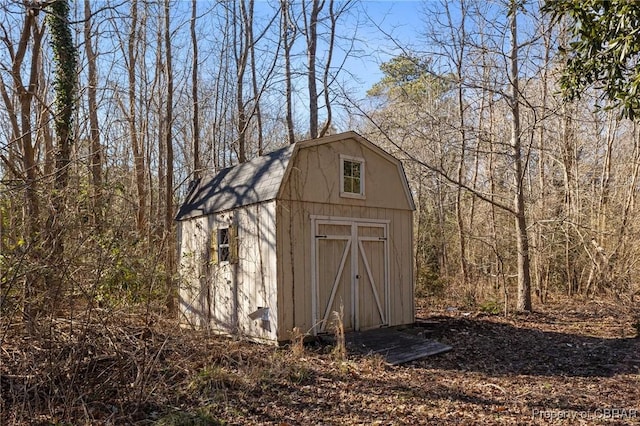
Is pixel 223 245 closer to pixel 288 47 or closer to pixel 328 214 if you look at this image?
pixel 328 214

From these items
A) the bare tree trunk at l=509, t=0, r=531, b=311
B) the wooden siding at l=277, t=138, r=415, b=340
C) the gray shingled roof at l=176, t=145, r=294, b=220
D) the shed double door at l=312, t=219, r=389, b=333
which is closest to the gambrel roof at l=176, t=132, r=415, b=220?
the gray shingled roof at l=176, t=145, r=294, b=220

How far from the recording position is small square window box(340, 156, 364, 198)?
870 centimetres

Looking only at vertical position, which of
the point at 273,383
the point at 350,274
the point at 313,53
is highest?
the point at 313,53

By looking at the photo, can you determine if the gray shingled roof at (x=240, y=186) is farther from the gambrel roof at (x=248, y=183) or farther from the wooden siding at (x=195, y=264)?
the wooden siding at (x=195, y=264)

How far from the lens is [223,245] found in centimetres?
875

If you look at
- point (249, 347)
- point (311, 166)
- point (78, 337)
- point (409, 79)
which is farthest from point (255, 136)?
point (78, 337)

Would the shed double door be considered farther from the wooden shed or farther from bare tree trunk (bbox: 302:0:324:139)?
bare tree trunk (bbox: 302:0:324:139)

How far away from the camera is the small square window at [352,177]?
8.70 metres

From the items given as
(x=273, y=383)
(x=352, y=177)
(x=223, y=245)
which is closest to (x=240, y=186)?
(x=223, y=245)

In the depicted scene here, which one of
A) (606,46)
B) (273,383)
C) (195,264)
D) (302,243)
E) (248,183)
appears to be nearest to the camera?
(606,46)

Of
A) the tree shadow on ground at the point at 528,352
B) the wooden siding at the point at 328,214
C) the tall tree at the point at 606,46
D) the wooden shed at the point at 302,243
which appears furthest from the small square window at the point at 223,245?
the tall tree at the point at 606,46

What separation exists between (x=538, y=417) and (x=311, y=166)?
16.6 feet

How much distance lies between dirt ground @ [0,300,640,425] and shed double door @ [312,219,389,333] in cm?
96

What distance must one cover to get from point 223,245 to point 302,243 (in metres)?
1.67
